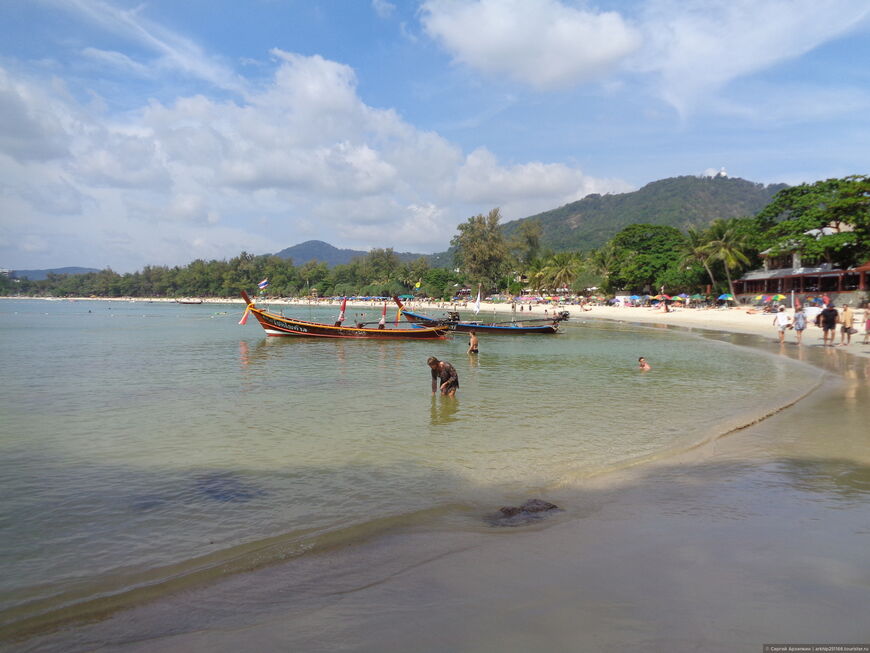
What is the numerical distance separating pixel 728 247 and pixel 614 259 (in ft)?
66.0

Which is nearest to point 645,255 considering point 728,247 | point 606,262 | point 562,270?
point 606,262

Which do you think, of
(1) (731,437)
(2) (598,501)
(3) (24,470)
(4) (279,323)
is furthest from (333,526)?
(4) (279,323)

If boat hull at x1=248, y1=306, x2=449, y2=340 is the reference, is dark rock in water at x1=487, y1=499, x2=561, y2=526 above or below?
below

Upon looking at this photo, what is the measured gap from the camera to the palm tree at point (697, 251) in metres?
59.7

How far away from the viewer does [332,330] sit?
31656mm

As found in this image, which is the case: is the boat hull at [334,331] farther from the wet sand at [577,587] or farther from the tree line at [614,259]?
the tree line at [614,259]

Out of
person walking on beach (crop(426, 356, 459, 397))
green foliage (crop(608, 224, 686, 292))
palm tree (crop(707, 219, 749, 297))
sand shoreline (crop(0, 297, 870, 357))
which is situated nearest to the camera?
person walking on beach (crop(426, 356, 459, 397))

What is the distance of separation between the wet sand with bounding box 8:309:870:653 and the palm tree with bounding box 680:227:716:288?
194 ft

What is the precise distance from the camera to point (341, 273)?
14375 centimetres

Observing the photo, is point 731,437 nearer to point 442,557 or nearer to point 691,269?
point 442,557

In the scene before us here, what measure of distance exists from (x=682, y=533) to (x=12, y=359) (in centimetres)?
2751

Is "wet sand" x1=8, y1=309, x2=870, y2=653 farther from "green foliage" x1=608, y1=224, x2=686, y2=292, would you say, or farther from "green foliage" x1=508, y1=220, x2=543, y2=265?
"green foliage" x1=508, y1=220, x2=543, y2=265

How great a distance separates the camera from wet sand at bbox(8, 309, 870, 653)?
11.9ft

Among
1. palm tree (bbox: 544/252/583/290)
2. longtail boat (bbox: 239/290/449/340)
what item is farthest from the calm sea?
palm tree (bbox: 544/252/583/290)
